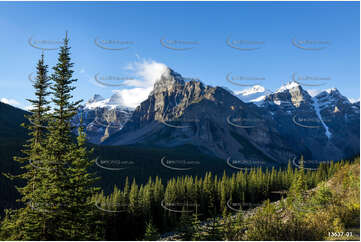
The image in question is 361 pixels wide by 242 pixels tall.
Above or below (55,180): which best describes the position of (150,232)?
below

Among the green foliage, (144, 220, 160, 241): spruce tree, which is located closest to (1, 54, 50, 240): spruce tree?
the green foliage

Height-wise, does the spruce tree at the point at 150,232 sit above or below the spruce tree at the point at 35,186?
below

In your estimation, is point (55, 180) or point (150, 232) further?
point (150, 232)

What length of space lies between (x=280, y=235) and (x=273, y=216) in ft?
3.46

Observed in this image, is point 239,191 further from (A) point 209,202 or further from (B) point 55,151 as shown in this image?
(B) point 55,151

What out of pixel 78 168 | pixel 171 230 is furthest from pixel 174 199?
pixel 78 168

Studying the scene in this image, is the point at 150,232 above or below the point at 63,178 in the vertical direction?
below

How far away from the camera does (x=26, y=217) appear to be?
1925cm

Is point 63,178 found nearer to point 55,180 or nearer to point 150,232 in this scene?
point 55,180

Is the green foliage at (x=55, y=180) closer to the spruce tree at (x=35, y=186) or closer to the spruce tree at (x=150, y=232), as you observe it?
the spruce tree at (x=35, y=186)

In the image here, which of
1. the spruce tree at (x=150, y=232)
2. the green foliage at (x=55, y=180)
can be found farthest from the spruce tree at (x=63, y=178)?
the spruce tree at (x=150, y=232)

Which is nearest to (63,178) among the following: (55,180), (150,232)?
(55,180)

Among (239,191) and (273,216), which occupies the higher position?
(273,216)

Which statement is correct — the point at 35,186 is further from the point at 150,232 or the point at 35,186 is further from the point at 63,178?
the point at 150,232
